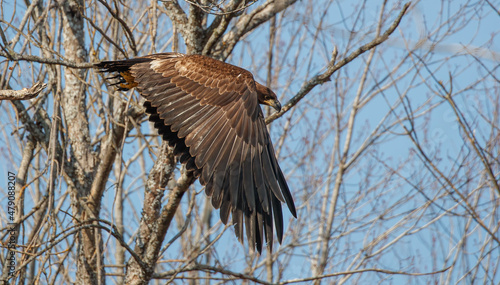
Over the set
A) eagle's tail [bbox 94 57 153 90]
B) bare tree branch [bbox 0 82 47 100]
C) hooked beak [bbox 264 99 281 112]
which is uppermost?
eagle's tail [bbox 94 57 153 90]

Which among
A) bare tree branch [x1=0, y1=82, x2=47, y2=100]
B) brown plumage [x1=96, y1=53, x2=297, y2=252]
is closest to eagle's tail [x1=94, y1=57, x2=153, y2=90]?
brown plumage [x1=96, y1=53, x2=297, y2=252]

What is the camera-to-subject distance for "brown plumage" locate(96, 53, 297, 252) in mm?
3498

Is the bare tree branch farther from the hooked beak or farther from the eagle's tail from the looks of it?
the hooked beak

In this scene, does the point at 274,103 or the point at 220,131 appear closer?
the point at 220,131

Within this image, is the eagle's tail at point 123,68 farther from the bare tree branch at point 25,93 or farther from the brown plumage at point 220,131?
the bare tree branch at point 25,93

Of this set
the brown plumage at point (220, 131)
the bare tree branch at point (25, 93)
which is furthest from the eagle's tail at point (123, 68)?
the bare tree branch at point (25, 93)

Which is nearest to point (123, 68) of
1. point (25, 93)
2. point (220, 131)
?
point (220, 131)

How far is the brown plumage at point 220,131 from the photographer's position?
138 inches

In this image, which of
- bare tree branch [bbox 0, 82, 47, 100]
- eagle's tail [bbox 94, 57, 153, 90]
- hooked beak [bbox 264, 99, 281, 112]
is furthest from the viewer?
hooked beak [bbox 264, 99, 281, 112]

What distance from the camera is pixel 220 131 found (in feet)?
12.6

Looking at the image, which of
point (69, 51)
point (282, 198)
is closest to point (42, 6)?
point (69, 51)

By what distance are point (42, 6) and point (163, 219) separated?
7.61ft

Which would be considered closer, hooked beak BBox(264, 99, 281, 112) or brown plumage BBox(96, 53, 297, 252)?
brown plumage BBox(96, 53, 297, 252)

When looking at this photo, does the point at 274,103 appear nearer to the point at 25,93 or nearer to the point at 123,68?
the point at 123,68
